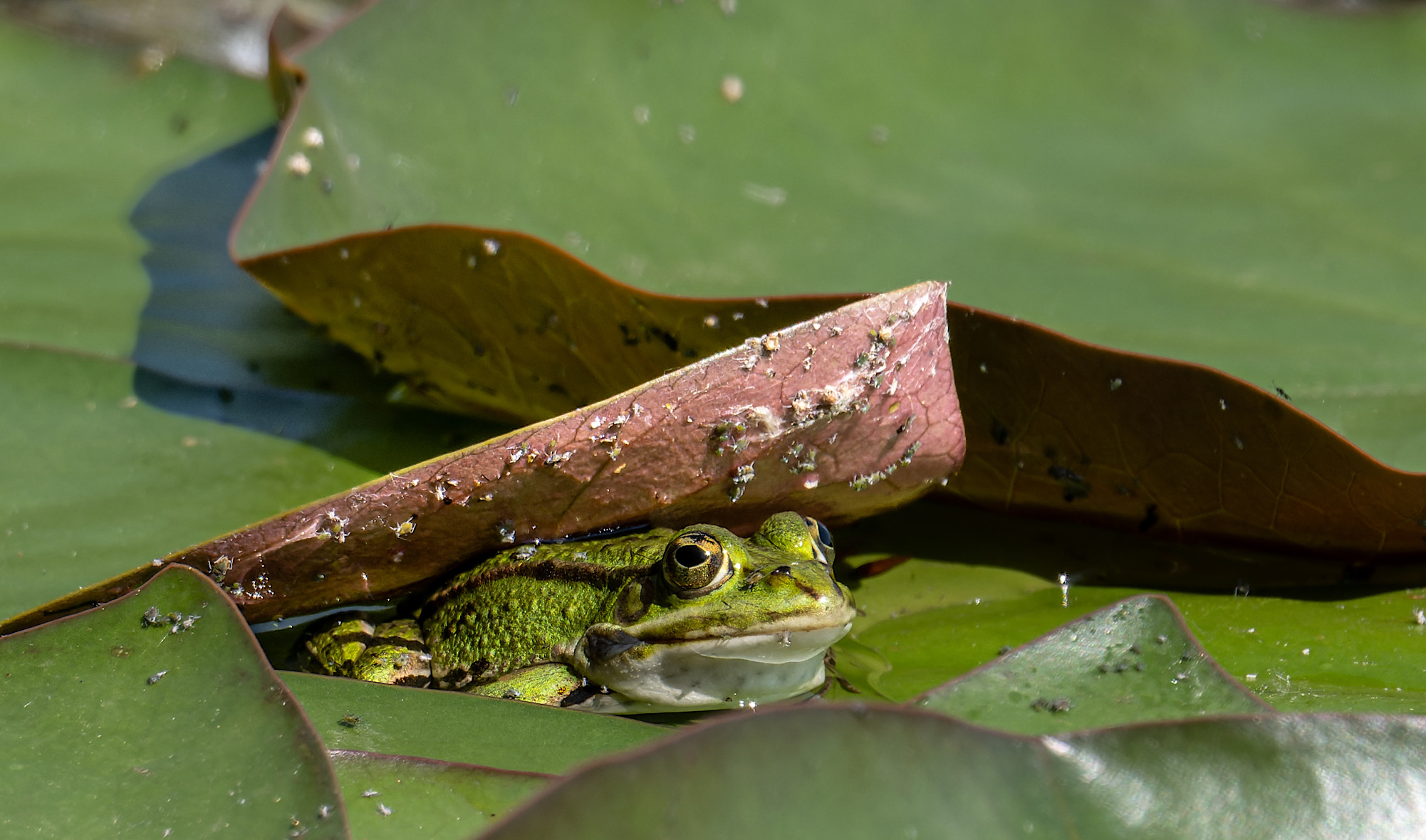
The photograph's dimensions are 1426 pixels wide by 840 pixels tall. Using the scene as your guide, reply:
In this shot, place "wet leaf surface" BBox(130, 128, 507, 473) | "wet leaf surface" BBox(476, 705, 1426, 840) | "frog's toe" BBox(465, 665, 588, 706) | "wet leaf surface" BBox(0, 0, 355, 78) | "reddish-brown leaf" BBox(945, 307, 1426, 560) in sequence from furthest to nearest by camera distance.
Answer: "wet leaf surface" BBox(0, 0, 355, 78) < "wet leaf surface" BBox(130, 128, 507, 473) < "frog's toe" BBox(465, 665, 588, 706) < "reddish-brown leaf" BBox(945, 307, 1426, 560) < "wet leaf surface" BBox(476, 705, 1426, 840)

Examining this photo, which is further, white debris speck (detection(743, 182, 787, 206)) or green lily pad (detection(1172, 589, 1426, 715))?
white debris speck (detection(743, 182, 787, 206))

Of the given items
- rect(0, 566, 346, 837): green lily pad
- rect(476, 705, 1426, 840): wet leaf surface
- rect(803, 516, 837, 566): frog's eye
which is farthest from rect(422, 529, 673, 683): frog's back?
rect(476, 705, 1426, 840): wet leaf surface

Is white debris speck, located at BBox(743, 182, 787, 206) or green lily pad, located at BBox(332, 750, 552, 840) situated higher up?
white debris speck, located at BBox(743, 182, 787, 206)

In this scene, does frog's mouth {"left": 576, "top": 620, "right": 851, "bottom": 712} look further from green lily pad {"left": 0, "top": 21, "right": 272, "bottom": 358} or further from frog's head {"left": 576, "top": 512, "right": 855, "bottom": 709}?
green lily pad {"left": 0, "top": 21, "right": 272, "bottom": 358}

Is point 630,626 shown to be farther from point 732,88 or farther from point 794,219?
point 732,88

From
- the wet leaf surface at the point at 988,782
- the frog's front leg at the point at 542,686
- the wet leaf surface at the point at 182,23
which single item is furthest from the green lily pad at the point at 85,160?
the wet leaf surface at the point at 988,782

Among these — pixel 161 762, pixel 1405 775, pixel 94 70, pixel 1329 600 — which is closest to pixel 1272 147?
pixel 1329 600

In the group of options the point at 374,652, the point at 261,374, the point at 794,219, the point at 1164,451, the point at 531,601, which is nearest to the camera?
the point at 1164,451

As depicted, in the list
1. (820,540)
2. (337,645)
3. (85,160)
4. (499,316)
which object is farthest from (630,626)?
(85,160)
